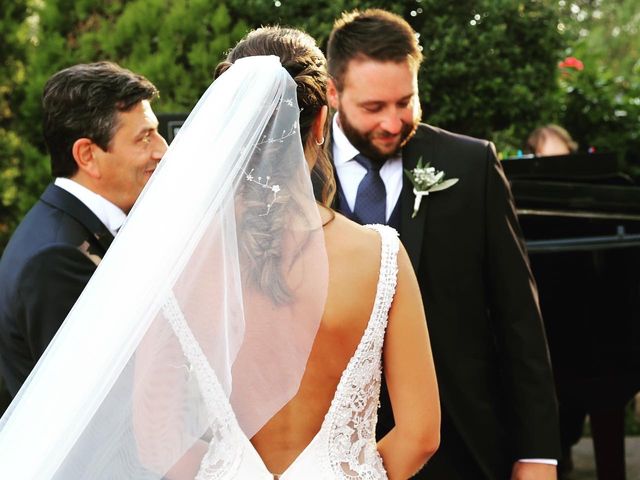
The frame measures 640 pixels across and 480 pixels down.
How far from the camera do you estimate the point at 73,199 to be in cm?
338

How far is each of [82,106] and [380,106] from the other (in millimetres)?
984

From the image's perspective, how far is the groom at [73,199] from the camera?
3.10 m

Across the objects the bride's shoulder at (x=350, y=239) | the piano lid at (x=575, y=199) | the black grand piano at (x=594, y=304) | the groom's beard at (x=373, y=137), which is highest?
the bride's shoulder at (x=350, y=239)

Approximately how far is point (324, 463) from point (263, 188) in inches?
24.6

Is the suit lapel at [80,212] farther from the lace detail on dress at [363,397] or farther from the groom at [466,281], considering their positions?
the lace detail on dress at [363,397]

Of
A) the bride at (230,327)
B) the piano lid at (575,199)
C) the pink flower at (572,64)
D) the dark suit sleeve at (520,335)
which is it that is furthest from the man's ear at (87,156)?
the pink flower at (572,64)

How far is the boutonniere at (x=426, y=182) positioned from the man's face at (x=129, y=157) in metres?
0.85

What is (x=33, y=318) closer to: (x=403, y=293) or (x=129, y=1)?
(x=403, y=293)

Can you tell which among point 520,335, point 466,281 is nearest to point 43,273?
point 466,281

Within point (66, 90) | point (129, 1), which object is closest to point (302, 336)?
point (66, 90)

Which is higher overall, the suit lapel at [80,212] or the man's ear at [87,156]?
the man's ear at [87,156]

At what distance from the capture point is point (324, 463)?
2.38 m

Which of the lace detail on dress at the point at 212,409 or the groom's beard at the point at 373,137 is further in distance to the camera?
the groom's beard at the point at 373,137

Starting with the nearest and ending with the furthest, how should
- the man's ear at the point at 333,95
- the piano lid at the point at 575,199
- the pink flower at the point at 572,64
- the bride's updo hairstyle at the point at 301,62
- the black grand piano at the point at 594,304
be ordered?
1. the bride's updo hairstyle at the point at 301,62
2. the man's ear at the point at 333,95
3. the black grand piano at the point at 594,304
4. the piano lid at the point at 575,199
5. the pink flower at the point at 572,64
